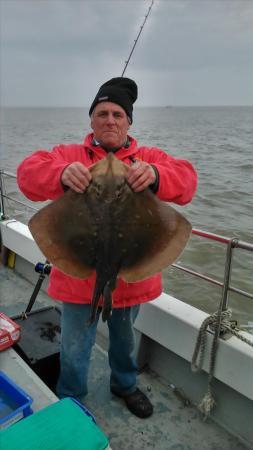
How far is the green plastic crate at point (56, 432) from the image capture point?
1.70 metres

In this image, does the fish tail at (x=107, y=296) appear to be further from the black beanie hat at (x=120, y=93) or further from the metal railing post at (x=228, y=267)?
the black beanie hat at (x=120, y=93)

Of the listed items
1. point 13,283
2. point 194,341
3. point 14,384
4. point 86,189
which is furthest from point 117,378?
point 13,283

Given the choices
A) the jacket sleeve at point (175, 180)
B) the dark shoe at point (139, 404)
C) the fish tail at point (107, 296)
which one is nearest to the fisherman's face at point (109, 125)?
the jacket sleeve at point (175, 180)

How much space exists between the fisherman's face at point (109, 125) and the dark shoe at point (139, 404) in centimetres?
206

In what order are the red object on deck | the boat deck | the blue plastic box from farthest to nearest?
1. the boat deck
2. the red object on deck
3. the blue plastic box

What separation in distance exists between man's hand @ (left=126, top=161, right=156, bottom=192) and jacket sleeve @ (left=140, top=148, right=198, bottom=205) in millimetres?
167

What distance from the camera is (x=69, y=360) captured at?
2771 mm

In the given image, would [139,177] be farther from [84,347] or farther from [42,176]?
[84,347]

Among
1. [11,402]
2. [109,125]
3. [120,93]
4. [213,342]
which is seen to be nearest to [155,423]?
[213,342]

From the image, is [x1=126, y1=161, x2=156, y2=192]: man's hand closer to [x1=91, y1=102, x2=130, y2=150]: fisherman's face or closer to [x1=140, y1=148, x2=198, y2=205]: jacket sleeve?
[x1=140, y1=148, x2=198, y2=205]: jacket sleeve

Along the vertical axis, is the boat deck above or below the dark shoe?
below

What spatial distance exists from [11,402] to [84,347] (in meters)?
0.70

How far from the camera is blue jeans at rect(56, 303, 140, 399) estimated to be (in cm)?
267

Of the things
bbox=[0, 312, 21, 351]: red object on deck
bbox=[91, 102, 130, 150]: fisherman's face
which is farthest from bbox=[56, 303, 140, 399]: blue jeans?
bbox=[91, 102, 130, 150]: fisherman's face
